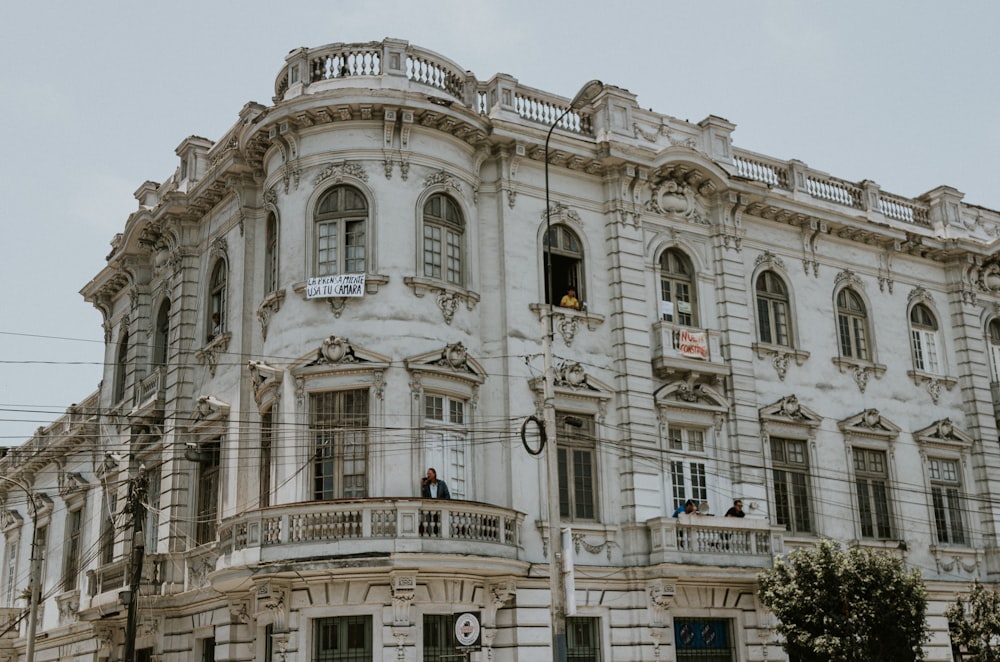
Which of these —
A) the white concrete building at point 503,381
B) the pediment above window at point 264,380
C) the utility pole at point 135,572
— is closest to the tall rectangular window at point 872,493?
the white concrete building at point 503,381

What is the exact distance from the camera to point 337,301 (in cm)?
2517

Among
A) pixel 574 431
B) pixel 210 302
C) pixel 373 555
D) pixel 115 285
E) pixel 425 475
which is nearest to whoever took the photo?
pixel 373 555

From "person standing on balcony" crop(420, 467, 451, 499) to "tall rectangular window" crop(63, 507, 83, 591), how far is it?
16928 mm

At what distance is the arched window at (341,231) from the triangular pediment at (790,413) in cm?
1119

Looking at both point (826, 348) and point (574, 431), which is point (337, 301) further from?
point (826, 348)

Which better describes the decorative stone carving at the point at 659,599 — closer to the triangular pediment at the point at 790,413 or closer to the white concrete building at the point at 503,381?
the white concrete building at the point at 503,381

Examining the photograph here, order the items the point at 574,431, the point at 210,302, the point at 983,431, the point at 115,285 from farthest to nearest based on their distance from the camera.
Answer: the point at 115,285 → the point at 983,431 → the point at 210,302 → the point at 574,431

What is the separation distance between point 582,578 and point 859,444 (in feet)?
32.9

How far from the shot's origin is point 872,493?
31.2 m

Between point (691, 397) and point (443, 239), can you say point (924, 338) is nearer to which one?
point (691, 397)

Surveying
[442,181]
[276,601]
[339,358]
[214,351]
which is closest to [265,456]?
[339,358]

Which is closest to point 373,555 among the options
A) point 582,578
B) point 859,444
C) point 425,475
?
point 425,475

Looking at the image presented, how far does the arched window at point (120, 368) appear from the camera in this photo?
3578 centimetres

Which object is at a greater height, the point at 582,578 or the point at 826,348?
the point at 826,348
